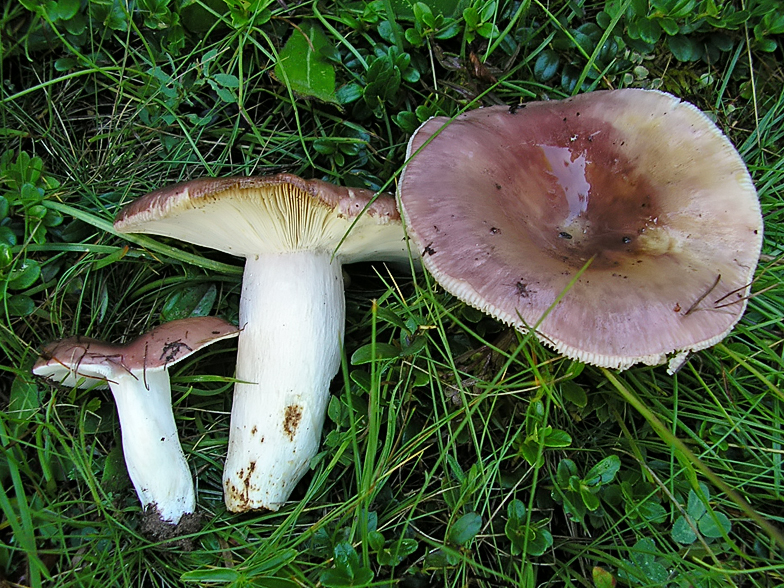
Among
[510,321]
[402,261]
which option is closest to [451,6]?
[402,261]

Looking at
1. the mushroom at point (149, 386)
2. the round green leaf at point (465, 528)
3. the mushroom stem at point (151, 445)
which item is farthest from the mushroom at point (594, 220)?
the mushroom stem at point (151, 445)

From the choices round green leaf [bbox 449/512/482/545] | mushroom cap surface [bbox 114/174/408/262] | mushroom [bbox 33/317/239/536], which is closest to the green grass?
round green leaf [bbox 449/512/482/545]

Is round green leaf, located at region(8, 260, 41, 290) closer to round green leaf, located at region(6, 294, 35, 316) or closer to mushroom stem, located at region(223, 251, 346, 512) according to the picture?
round green leaf, located at region(6, 294, 35, 316)

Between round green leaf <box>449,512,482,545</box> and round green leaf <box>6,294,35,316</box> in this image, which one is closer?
round green leaf <box>449,512,482,545</box>

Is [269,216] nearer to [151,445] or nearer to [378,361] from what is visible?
[378,361]

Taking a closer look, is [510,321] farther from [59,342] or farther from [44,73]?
[44,73]

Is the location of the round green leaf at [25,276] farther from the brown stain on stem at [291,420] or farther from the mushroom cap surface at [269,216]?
the brown stain on stem at [291,420]
